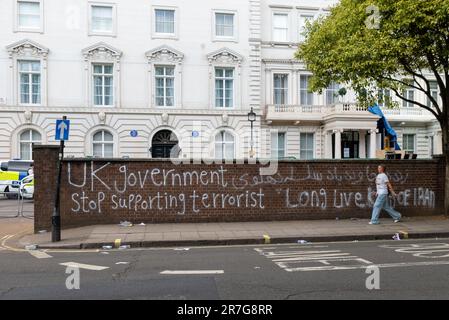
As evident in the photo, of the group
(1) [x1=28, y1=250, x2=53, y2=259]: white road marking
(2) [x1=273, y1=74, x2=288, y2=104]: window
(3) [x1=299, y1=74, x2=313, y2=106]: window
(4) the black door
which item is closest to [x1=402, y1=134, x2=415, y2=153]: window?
(3) [x1=299, y1=74, x2=313, y2=106]: window

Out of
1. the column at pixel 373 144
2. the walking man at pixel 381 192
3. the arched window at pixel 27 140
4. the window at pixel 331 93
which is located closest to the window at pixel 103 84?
the arched window at pixel 27 140

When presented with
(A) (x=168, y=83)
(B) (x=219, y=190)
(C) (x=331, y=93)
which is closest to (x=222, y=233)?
(B) (x=219, y=190)

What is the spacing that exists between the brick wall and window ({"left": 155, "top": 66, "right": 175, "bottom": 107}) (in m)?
18.1

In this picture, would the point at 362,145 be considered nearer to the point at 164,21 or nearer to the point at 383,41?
the point at 164,21

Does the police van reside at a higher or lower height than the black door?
lower

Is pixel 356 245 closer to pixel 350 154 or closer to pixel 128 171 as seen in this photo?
pixel 128 171

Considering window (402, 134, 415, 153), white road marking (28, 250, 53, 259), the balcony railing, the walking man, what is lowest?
white road marking (28, 250, 53, 259)

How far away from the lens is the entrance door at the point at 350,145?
33062 mm

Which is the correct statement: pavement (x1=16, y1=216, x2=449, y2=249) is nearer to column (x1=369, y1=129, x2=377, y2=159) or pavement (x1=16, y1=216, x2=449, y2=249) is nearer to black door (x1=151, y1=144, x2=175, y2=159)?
black door (x1=151, y1=144, x2=175, y2=159)

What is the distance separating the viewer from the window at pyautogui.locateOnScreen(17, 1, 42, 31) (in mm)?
29172

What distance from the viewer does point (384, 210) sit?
47.9 feet

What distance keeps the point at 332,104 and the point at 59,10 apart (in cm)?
1952

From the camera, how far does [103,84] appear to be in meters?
30.3
